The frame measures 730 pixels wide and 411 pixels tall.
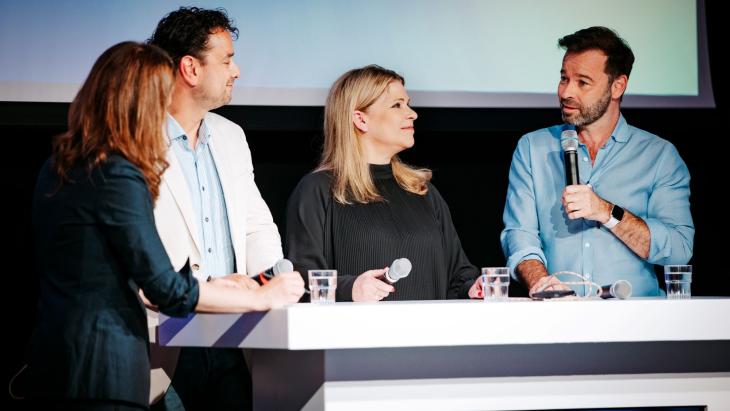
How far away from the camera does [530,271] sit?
331 centimetres

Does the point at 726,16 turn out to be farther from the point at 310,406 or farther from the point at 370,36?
the point at 310,406

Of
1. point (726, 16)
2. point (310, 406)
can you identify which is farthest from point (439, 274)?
point (726, 16)

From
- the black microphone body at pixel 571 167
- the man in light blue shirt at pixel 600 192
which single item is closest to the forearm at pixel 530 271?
the man in light blue shirt at pixel 600 192

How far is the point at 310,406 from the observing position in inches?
86.7

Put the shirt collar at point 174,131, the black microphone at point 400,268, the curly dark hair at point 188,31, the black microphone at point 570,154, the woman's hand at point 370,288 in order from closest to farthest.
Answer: the black microphone at point 400,268
the woman's hand at point 370,288
the black microphone at point 570,154
the shirt collar at point 174,131
the curly dark hair at point 188,31

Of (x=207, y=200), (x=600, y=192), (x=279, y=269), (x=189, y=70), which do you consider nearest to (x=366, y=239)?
(x=207, y=200)

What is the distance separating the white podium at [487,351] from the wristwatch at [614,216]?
957 millimetres

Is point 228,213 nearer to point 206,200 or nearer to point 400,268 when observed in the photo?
point 206,200

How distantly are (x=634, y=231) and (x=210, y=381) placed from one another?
167cm

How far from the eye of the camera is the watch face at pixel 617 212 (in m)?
3.29

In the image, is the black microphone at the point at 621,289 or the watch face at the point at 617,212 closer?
the black microphone at the point at 621,289

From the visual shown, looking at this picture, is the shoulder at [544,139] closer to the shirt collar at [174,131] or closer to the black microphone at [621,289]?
the black microphone at [621,289]

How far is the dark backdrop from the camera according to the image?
13.7 feet

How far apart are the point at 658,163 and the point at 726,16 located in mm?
1376
